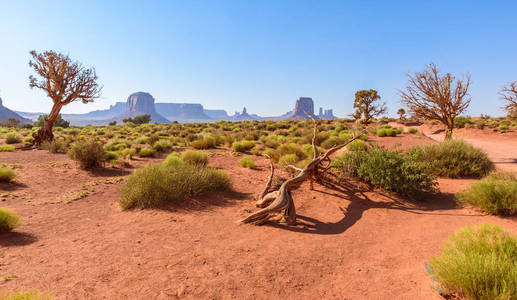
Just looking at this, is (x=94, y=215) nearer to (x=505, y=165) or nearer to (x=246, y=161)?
(x=246, y=161)

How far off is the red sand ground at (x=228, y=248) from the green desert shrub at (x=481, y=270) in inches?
12.7

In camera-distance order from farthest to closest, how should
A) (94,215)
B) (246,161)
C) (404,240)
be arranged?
(246,161), (94,215), (404,240)

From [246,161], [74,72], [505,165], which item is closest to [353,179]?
[246,161]

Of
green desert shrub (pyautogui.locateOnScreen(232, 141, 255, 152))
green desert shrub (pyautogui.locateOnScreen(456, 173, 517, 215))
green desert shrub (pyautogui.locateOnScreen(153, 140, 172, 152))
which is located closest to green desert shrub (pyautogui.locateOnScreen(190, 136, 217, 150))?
green desert shrub (pyautogui.locateOnScreen(153, 140, 172, 152))

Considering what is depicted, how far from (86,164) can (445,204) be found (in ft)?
42.7

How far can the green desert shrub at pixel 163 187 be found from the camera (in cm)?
601

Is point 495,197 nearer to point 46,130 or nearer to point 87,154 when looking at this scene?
point 87,154

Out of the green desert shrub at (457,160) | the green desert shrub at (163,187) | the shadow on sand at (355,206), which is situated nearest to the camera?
the shadow on sand at (355,206)

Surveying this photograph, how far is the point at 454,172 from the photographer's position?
8.48m

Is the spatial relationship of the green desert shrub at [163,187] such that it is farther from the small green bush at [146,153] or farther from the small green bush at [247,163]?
the small green bush at [146,153]

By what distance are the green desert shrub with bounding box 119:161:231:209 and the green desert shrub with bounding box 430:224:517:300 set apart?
5431 millimetres

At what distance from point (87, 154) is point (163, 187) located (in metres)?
6.39

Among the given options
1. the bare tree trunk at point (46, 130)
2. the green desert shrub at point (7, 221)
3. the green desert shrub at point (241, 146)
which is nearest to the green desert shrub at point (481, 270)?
the green desert shrub at point (7, 221)

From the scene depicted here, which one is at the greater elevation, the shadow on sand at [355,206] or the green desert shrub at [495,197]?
the green desert shrub at [495,197]
